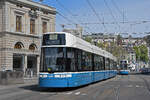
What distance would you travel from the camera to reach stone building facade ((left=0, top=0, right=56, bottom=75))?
4062cm

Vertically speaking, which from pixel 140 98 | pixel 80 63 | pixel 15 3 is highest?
pixel 15 3

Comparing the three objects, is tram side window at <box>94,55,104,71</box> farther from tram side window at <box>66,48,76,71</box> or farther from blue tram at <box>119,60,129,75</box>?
blue tram at <box>119,60,129,75</box>

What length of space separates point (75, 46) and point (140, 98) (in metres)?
5.34

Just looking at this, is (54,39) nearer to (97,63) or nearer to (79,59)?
(79,59)

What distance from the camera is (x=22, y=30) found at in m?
44.2

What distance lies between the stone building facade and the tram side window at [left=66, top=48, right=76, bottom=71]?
24907 millimetres

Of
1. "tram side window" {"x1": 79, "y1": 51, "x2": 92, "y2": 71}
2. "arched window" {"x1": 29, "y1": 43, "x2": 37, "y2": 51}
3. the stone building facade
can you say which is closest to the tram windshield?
"tram side window" {"x1": 79, "y1": 51, "x2": 92, "y2": 71}

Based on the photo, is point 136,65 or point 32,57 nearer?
point 32,57

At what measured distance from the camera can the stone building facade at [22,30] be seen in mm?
40625

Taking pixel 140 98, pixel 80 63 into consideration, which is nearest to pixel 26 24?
pixel 80 63

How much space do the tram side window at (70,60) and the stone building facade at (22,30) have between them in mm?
24907

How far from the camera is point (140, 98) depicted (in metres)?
13.3

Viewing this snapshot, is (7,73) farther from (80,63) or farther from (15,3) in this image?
(15,3)

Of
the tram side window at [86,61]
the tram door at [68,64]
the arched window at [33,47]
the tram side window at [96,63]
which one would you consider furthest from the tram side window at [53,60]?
the arched window at [33,47]
